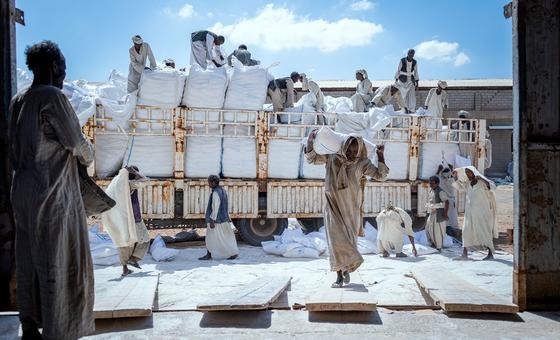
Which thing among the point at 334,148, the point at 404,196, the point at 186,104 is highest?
the point at 186,104

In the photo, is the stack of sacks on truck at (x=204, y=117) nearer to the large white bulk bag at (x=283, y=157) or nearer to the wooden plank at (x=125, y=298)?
the large white bulk bag at (x=283, y=157)

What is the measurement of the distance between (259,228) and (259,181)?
2.90 feet

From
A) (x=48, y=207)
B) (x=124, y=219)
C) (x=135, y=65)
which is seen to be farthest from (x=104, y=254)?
(x=48, y=207)

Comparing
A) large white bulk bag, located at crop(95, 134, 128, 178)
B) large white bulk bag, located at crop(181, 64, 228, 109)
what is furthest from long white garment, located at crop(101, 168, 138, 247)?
large white bulk bag, located at crop(181, 64, 228, 109)

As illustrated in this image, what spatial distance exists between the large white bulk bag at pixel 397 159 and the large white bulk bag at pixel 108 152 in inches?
186

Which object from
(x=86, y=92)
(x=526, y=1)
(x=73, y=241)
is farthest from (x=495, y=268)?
(x=86, y=92)

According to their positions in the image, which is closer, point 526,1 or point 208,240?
point 526,1

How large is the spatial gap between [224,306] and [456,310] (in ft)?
5.82

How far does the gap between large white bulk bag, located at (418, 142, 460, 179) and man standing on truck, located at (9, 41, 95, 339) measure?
7.87 metres

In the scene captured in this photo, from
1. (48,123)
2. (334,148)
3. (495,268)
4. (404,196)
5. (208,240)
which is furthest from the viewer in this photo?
(404,196)

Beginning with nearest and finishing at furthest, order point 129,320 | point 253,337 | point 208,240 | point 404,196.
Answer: point 253,337, point 129,320, point 208,240, point 404,196

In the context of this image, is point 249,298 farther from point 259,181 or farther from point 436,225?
point 436,225

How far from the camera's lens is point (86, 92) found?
7988mm

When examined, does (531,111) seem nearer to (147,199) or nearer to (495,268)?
(495,268)
